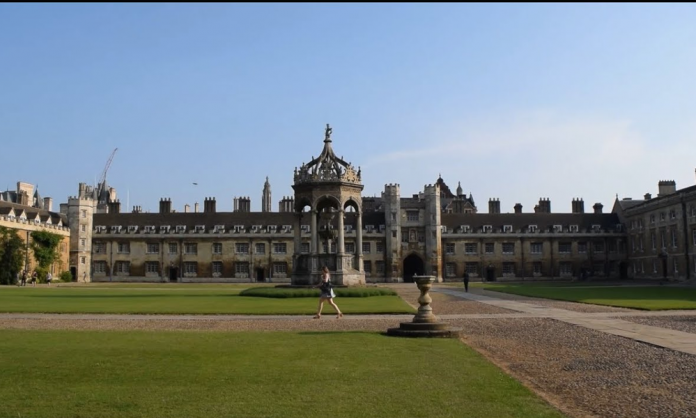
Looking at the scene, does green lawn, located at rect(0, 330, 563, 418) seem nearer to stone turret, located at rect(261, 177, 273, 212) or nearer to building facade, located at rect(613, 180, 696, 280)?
building facade, located at rect(613, 180, 696, 280)

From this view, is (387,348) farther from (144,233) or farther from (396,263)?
(144,233)

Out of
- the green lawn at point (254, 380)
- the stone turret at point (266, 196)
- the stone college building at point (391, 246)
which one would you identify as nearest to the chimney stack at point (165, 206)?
the stone college building at point (391, 246)

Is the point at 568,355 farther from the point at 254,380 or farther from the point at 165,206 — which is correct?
the point at 165,206

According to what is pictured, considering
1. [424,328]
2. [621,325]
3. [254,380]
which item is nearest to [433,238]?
[621,325]

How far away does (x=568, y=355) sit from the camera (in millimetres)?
14250

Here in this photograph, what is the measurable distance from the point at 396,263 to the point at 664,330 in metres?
67.0

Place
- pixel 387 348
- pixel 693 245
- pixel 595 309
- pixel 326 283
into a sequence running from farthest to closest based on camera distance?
pixel 693 245
pixel 595 309
pixel 326 283
pixel 387 348

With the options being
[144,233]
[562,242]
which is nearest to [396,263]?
[562,242]

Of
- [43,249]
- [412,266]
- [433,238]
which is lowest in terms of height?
[412,266]

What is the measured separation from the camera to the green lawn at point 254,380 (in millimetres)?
8805

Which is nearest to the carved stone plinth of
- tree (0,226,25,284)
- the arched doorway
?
tree (0,226,25,284)

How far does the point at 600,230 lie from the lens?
87.1 metres

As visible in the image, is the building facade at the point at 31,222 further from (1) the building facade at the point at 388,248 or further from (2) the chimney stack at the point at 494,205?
(2) the chimney stack at the point at 494,205

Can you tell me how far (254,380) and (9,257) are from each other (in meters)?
69.0
